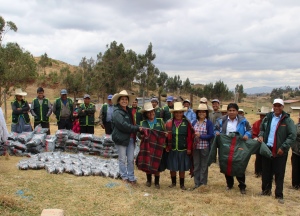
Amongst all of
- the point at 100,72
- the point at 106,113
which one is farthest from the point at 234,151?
the point at 100,72

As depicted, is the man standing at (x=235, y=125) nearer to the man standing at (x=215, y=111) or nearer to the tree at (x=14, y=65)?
the man standing at (x=215, y=111)

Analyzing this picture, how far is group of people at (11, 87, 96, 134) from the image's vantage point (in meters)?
9.32

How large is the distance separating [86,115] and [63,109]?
73 cm

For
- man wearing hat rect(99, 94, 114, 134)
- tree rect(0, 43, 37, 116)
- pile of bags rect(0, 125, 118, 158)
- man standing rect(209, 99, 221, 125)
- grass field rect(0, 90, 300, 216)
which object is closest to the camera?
grass field rect(0, 90, 300, 216)

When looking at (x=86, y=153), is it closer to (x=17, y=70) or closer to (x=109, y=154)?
(x=109, y=154)

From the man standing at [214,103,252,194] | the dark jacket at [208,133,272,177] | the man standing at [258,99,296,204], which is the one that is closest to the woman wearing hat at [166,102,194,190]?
the dark jacket at [208,133,272,177]

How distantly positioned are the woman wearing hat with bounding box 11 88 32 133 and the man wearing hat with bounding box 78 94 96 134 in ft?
5.11

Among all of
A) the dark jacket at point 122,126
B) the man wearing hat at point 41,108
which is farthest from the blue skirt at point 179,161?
the man wearing hat at point 41,108

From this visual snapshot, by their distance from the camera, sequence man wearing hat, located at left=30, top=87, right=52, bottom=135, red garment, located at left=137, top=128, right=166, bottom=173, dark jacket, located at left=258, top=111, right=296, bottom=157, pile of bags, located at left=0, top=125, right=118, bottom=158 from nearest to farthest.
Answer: dark jacket, located at left=258, top=111, right=296, bottom=157
red garment, located at left=137, top=128, right=166, bottom=173
pile of bags, located at left=0, top=125, right=118, bottom=158
man wearing hat, located at left=30, top=87, right=52, bottom=135

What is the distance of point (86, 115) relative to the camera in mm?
9797

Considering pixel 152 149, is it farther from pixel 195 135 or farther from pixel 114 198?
pixel 114 198

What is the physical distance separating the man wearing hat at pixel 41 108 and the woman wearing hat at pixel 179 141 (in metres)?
4.81

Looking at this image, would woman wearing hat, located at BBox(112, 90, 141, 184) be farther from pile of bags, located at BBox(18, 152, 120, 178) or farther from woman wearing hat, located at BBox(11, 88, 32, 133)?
woman wearing hat, located at BBox(11, 88, 32, 133)

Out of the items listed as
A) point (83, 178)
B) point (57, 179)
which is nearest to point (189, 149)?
point (83, 178)
